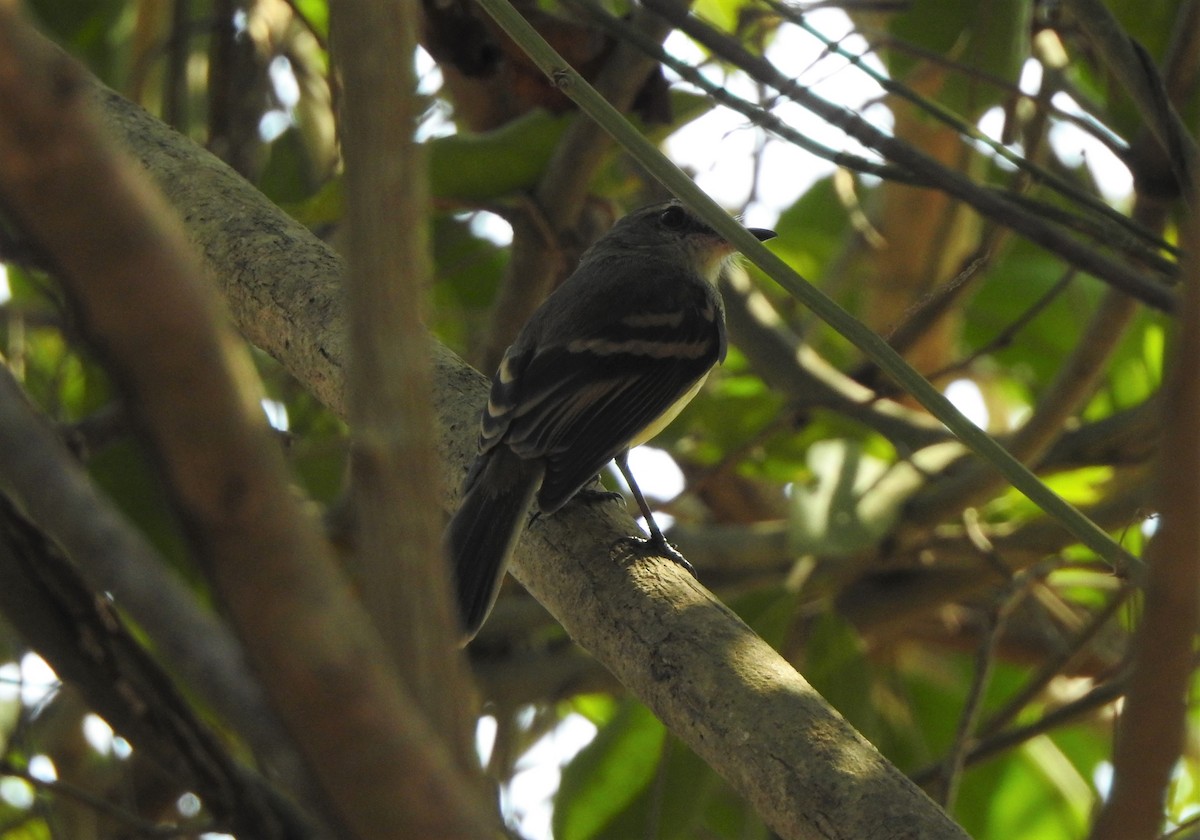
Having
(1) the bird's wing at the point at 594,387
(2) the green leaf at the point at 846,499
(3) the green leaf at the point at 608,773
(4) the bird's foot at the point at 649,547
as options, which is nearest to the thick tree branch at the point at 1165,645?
(4) the bird's foot at the point at 649,547

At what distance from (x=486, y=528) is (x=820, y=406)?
182 centimetres

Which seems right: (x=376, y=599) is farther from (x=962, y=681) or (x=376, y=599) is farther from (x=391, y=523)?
(x=962, y=681)

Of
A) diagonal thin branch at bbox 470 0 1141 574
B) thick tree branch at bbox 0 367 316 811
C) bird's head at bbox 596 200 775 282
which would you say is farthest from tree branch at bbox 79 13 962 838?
bird's head at bbox 596 200 775 282

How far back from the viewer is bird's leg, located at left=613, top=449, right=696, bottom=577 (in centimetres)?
298

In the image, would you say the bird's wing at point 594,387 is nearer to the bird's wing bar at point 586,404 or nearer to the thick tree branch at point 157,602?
the bird's wing bar at point 586,404

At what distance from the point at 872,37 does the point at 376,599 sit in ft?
11.3

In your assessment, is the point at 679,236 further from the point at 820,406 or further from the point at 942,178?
the point at 942,178

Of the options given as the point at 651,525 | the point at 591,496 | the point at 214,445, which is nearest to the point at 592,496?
the point at 591,496

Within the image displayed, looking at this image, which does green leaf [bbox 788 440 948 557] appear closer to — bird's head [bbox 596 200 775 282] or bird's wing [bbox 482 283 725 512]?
bird's wing [bbox 482 283 725 512]

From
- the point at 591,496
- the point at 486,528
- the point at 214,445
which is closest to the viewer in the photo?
the point at 214,445

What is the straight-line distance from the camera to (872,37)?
386cm

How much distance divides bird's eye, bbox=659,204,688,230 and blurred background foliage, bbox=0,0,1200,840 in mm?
251

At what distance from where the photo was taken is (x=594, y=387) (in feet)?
12.1

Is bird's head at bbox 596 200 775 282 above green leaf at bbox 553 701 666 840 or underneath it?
above
